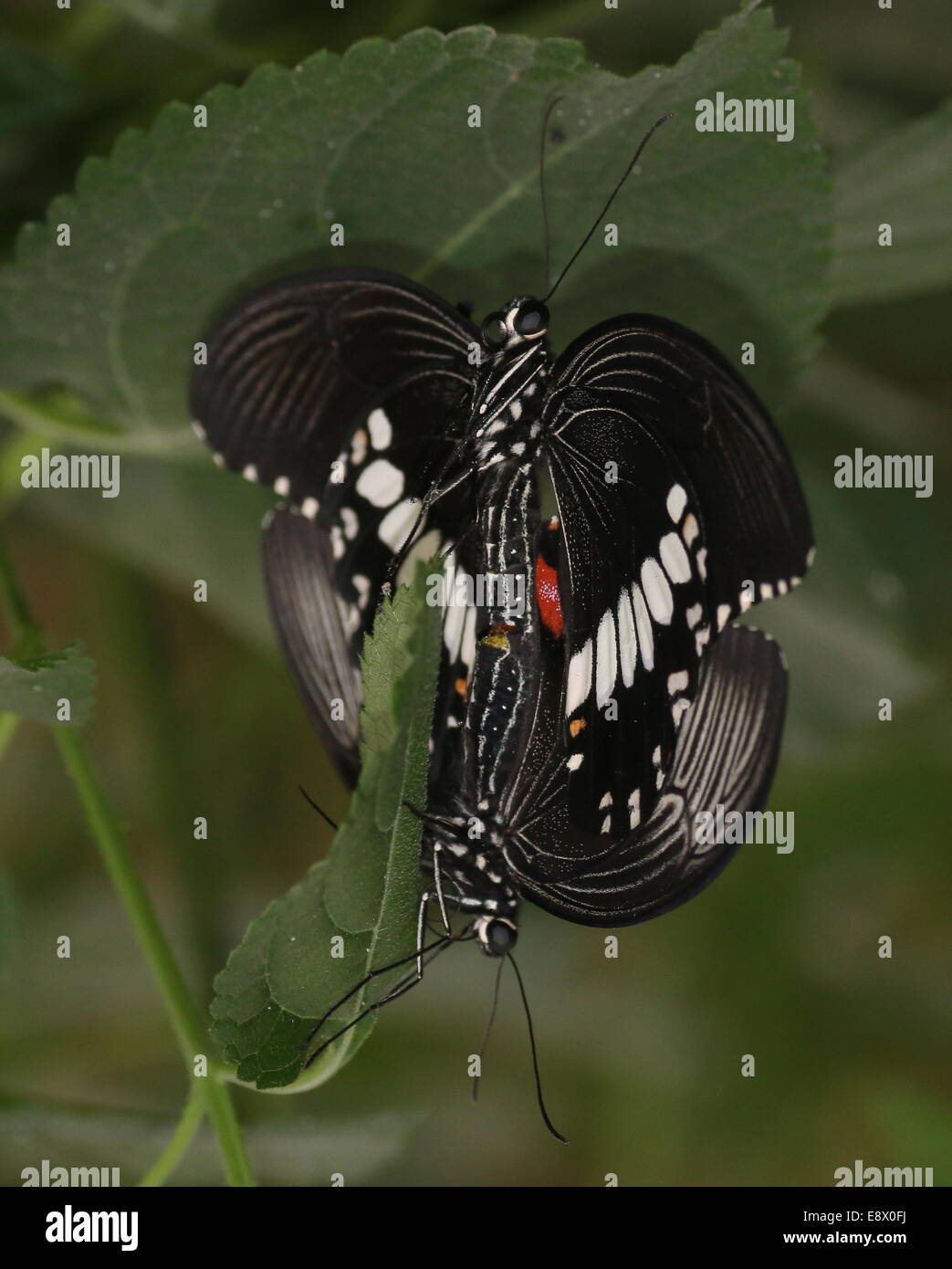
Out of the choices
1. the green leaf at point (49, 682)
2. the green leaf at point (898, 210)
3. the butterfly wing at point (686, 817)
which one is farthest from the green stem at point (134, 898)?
the green leaf at point (898, 210)

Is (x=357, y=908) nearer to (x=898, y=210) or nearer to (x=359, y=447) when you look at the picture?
(x=359, y=447)

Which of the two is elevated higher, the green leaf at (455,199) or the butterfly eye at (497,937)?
the green leaf at (455,199)

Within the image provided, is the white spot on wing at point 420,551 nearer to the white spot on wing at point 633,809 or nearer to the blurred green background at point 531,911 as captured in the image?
the white spot on wing at point 633,809

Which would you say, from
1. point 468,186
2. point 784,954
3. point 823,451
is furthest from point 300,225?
point 784,954

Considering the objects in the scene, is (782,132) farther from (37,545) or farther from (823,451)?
(37,545)

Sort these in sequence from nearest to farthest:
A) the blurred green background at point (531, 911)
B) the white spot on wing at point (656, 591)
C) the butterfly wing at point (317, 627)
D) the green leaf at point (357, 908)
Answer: the green leaf at point (357, 908), the white spot on wing at point (656, 591), the butterfly wing at point (317, 627), the blurred green background at point (531, 911)

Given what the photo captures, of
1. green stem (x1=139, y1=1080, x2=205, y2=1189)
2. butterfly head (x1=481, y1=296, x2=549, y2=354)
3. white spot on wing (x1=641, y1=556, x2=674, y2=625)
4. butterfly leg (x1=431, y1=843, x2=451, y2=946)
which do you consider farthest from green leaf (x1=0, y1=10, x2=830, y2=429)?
green stem (x1=139, y1=1080, x2=205, y2=1189)

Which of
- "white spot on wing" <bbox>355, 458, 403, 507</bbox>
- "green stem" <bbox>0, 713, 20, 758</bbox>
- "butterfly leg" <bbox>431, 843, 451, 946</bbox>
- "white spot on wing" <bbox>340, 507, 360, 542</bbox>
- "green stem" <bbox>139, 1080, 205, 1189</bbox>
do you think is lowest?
"green stem" <bbox>139, 1080, 205, 1189</bbox>

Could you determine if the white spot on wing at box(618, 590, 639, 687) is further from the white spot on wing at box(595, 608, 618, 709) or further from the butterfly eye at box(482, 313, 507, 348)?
the butterfly eye at box(482, 313, 507, 348)

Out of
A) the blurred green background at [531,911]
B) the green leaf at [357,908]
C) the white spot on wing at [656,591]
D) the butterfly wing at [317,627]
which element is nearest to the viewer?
the green leaf at [357,908]
